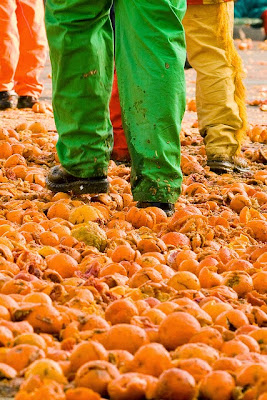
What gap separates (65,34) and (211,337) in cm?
170

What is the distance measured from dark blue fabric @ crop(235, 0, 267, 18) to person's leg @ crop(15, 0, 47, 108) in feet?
22.7

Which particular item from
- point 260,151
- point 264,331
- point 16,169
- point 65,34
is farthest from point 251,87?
point 264,331

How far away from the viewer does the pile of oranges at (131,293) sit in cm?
169

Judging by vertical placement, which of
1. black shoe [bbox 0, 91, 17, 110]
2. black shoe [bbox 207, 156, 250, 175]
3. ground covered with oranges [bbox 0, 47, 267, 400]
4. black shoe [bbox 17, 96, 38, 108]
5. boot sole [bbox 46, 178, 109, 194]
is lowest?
black shoe [bbox 17, 96, 38, 108]

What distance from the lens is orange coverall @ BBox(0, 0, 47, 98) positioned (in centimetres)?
625

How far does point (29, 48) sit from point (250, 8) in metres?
7.25

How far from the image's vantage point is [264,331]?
6.51ft

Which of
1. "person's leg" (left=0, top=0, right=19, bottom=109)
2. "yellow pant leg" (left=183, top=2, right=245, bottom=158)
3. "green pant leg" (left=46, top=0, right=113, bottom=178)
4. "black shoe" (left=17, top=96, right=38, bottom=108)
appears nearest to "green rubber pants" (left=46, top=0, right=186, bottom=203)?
"green pant leg" (left=46, top=0, right=113, bottom=178)

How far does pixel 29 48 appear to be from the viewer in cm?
655

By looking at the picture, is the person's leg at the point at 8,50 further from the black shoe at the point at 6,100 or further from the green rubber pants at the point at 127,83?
the green rubber pants at the point at 127,83

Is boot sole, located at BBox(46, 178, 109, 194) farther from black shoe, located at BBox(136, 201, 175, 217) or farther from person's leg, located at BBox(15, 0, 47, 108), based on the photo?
person's leg, located at BBox(15, 0, 47, 108)

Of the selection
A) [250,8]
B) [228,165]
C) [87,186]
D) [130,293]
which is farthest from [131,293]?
[250,8]

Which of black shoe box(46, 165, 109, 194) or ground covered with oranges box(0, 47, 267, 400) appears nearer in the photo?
ground covered with oranges box(0, 47, 267, 400)

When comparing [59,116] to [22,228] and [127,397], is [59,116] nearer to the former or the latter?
[22,228]
